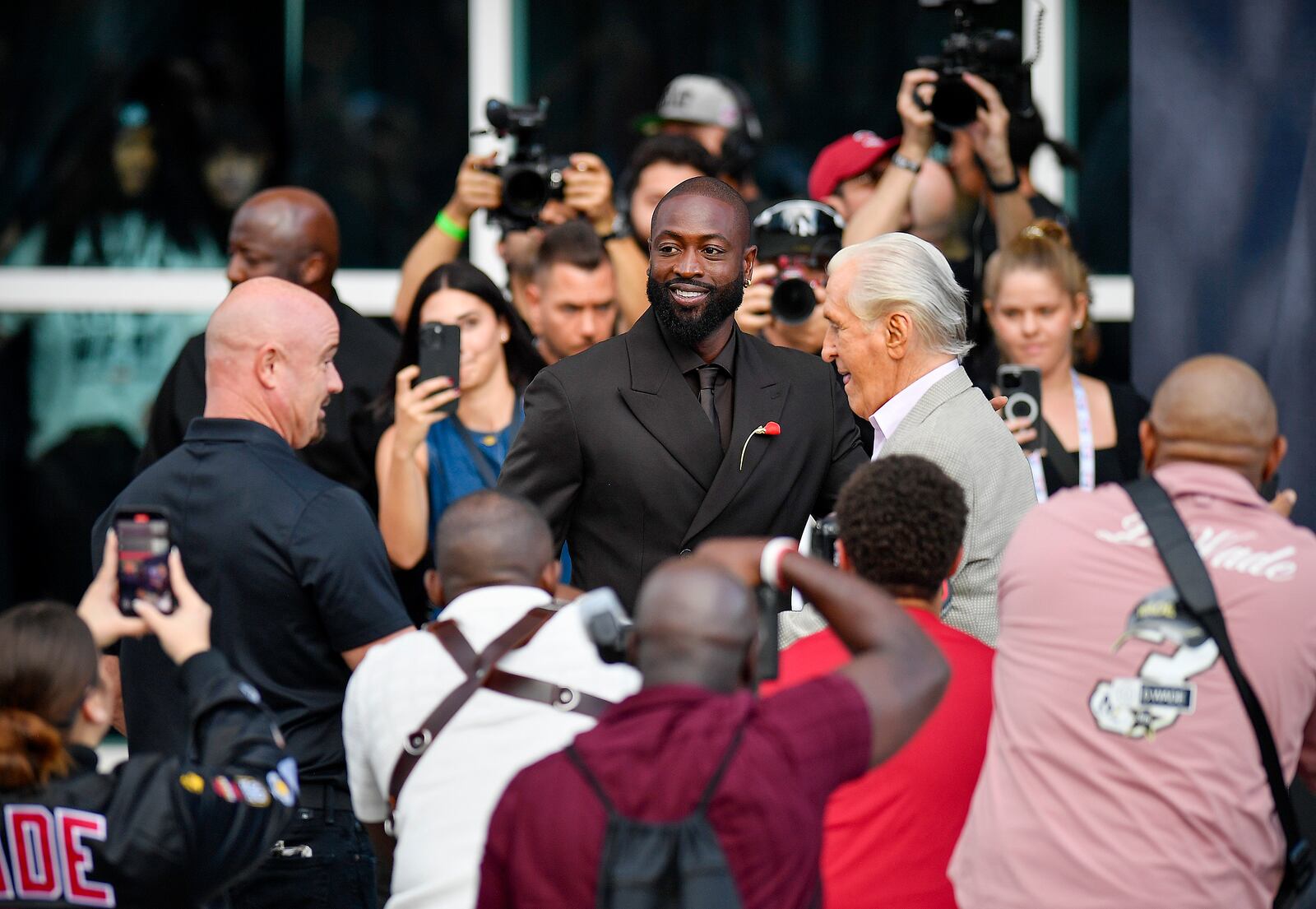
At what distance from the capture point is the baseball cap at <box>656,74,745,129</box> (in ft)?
19.3

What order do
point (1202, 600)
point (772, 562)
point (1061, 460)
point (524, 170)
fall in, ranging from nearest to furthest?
1. point (772, 562)
2. point (1202, 600)
3. point (1061, 460)
4. point (524, 170)

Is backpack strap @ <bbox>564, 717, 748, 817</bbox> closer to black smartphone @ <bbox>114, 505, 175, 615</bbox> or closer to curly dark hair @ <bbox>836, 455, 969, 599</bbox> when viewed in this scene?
curly dark hair @ <bbox>836, 455, 969, 599</bbox>

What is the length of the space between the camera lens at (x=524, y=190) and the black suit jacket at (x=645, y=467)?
1355 millimetres

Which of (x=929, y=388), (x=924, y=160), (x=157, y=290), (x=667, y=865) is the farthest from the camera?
(x=157, y=290)

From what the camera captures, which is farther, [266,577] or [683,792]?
[266,577]

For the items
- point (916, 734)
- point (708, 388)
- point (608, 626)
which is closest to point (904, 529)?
point (916, 734)

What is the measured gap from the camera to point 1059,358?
16.9ft

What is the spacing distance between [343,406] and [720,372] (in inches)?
60.1

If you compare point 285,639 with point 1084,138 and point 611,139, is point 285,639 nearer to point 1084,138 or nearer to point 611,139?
point 611,139

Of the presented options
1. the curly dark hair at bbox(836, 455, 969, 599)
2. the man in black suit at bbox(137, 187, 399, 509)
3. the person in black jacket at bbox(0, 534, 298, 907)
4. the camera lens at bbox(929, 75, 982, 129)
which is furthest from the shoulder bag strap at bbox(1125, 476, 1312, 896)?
the man in black suit at bbox(137, 187, 399, 509)

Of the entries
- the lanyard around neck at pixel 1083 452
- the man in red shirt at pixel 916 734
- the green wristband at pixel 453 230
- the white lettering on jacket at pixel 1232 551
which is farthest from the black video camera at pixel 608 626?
the green wristband at pixel 453 230

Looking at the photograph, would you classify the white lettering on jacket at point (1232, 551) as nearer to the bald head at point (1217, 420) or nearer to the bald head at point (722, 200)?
the bald head at point (1217, 420)

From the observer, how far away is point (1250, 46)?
4668mm

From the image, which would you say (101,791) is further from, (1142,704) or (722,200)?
(722,200)
